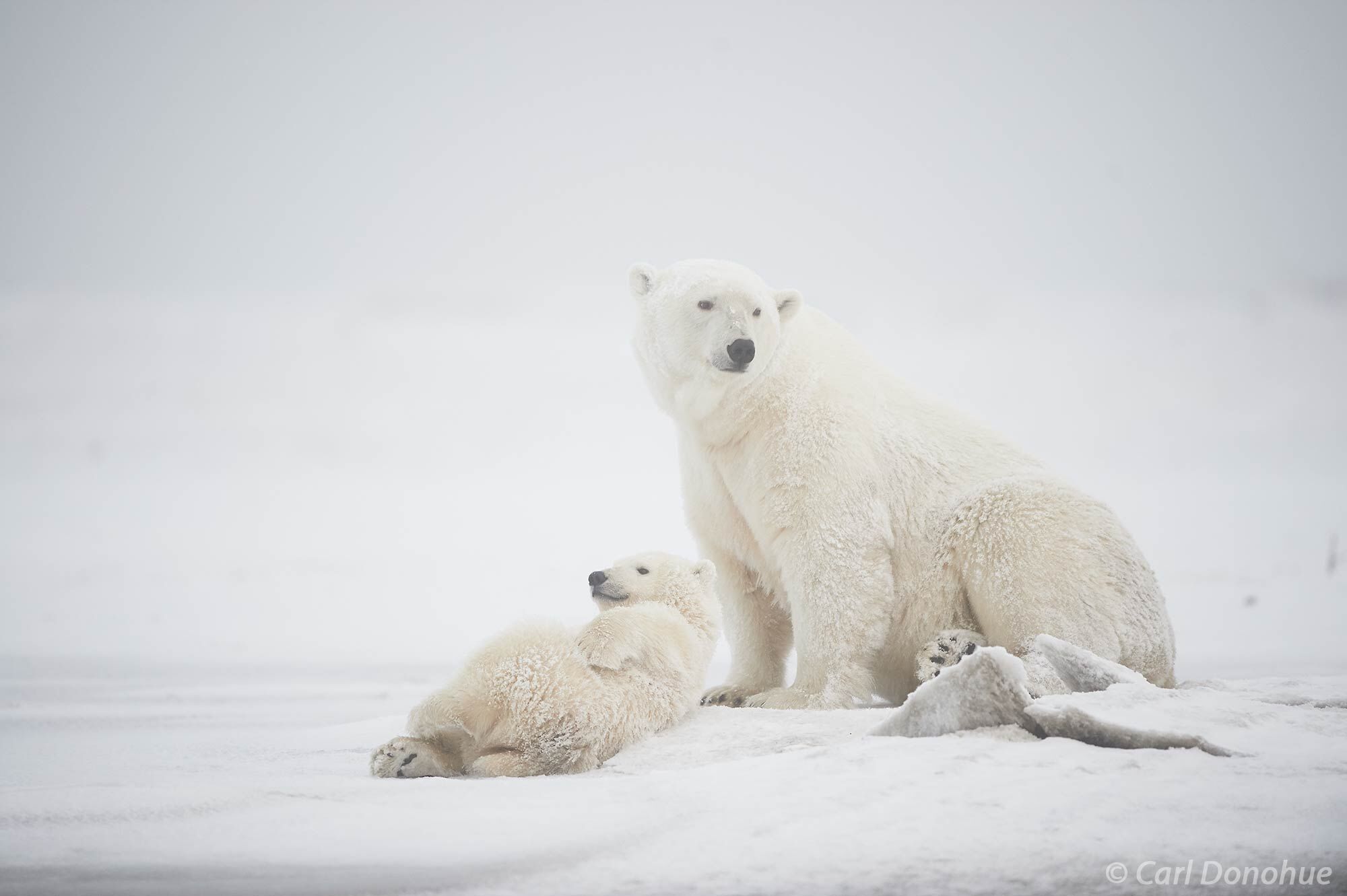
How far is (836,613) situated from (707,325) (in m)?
1.36

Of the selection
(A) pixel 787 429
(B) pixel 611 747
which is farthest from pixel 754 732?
(A) pixel 787 429

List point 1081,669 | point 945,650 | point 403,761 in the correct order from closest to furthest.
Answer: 1. point 403,761
2. point 1081,669
3. point 945,650

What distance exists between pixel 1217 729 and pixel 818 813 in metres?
1.26

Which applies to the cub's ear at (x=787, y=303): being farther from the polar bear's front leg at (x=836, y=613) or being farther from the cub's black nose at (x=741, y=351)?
the polar bear's front leg at (x=836, y=613)

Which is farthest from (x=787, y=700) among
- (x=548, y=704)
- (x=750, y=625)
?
(x=548, y=704)

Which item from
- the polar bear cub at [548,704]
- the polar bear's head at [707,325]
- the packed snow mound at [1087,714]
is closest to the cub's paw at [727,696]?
the polar bear cub at [548,704]

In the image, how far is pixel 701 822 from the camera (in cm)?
221

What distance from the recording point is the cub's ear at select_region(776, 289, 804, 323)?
183 inches

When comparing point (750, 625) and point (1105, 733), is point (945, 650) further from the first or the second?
point (1105, 733)

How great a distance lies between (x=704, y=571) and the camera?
405 centimetres

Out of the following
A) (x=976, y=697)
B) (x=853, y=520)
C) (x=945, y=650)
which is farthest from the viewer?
(x=853, y=520)

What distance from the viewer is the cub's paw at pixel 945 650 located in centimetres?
403

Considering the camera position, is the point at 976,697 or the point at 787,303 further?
the point at 787,303

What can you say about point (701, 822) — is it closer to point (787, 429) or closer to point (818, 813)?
point (818, 813)
